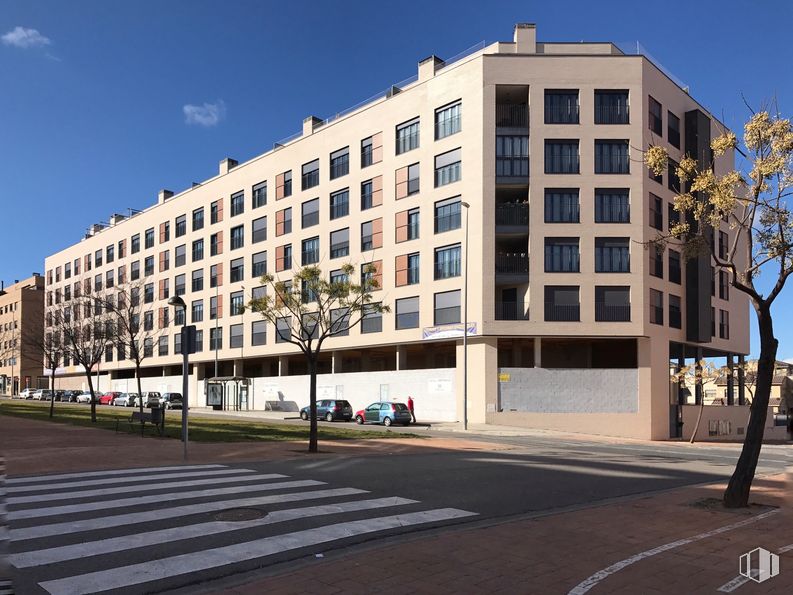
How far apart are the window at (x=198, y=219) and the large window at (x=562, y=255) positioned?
36272mm

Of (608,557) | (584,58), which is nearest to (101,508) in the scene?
(608,557)

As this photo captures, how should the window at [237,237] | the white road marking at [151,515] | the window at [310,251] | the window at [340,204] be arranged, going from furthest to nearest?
the window at [237,237] < the window at [310,251] < the window at [340,204] < the white road marking at [151,515]

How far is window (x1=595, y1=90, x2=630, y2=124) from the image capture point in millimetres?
38812

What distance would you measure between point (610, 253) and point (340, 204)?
19.9 meters

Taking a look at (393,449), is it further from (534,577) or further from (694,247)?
(534,577)

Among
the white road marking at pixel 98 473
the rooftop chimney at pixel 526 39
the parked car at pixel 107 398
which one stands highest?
the rooftop chimney at pixel 526 39

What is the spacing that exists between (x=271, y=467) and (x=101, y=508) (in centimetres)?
518

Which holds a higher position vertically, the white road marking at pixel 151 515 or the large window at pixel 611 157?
the large window at pixel 611 157

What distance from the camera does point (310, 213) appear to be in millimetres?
50969

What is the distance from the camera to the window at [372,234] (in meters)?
45.2

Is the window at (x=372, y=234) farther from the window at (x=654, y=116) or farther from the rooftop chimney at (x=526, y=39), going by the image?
the window at (x=654, y=116)

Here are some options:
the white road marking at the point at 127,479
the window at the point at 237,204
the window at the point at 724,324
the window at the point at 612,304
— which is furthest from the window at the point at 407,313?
the white road marking at the point at 127,479

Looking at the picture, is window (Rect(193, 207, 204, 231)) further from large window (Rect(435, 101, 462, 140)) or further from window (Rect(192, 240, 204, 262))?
large window (Rect(435, 101, 462, 140))

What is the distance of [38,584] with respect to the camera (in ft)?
18.0
